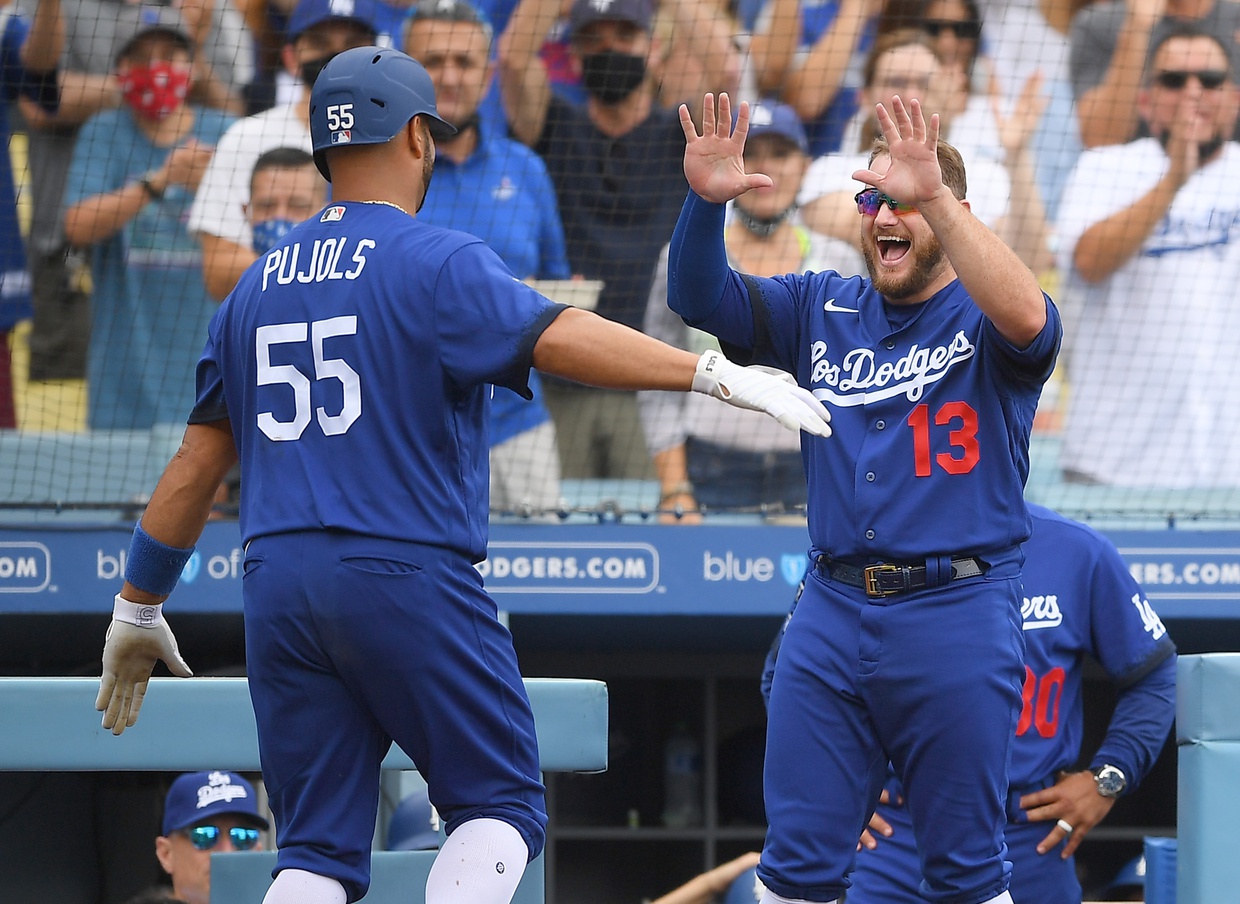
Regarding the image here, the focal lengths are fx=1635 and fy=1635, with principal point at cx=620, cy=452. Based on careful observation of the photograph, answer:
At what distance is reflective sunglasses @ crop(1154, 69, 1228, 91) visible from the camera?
599 centimetres

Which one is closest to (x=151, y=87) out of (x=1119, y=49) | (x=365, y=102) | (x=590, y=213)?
(x=590, y=213)

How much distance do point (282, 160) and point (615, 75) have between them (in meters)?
1.29

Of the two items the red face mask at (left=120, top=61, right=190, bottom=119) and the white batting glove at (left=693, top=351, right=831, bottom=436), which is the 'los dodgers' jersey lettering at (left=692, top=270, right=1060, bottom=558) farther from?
the red face mask at (left=120, top=61, right=190, bottom=119)

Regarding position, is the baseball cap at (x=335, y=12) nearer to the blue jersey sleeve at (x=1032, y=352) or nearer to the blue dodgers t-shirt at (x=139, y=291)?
the blue dodgers t-shirt at (x=139, y=291)

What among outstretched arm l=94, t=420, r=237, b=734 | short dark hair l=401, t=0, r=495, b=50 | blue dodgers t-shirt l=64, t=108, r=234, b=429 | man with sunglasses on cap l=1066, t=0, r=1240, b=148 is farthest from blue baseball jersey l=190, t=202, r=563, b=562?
man with sunglasses on cap l=1066, t=0, r=1240, b=148

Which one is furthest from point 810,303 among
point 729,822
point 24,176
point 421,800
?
point 24,176

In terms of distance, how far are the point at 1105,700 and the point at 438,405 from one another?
4886 mm

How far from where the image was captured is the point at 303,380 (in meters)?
2.60

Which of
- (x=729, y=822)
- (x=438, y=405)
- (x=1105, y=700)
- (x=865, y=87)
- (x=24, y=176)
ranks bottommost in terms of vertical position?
(x=729, y=822)

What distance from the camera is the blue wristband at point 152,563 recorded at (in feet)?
9.57

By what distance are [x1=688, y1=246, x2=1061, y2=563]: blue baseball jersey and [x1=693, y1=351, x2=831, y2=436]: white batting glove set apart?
1.56 ft

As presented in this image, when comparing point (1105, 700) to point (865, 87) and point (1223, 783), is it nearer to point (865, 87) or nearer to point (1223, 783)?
point (865, 87)

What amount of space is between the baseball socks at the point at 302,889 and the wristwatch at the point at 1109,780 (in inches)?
85.3

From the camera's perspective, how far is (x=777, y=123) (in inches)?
233
